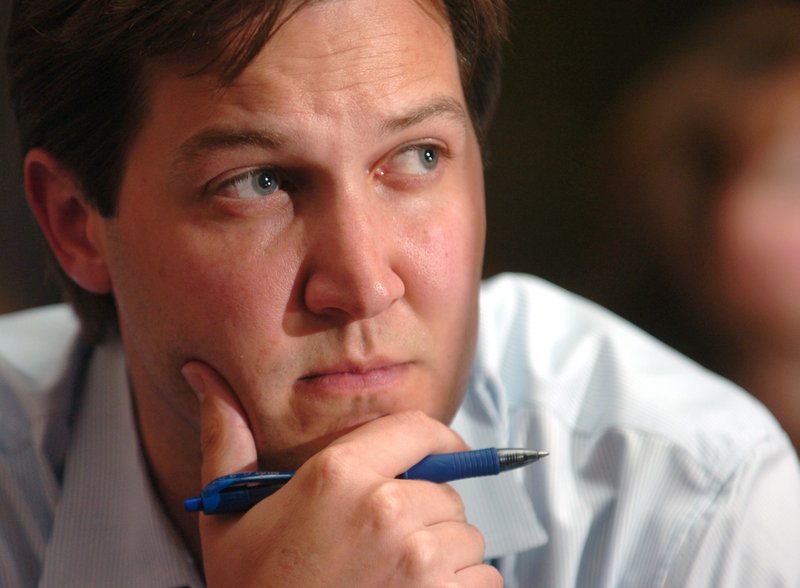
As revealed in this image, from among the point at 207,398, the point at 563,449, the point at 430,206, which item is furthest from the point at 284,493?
the point at 563,449

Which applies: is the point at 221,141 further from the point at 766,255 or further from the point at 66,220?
the point at 766,255

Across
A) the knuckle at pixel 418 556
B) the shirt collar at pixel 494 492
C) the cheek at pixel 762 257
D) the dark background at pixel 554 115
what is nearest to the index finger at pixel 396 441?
the knuckle at pixel 418 556

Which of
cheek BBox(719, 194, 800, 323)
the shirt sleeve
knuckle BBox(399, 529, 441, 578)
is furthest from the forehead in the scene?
cheek BBox(719, 194, 800, 323)

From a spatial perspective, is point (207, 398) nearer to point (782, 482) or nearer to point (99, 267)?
point (99, 267)

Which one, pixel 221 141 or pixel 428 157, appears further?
pixel 428 157

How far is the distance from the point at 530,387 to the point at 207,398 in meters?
0.67

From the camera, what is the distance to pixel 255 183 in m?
1.47

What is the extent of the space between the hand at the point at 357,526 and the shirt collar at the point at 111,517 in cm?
37

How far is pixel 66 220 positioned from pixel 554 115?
169 centimetres

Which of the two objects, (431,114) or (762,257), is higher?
(431,114)

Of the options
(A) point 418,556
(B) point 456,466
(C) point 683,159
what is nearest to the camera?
(A) point 418,556

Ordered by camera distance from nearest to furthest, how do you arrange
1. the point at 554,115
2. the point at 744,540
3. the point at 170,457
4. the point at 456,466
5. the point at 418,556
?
the point at 418,556, the point at 456,466, the point at 744,540, the point at 170,457, the point at 554,115

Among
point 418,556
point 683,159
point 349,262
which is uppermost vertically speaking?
point 349,262

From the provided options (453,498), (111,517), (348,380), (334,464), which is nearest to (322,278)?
(348,380)
